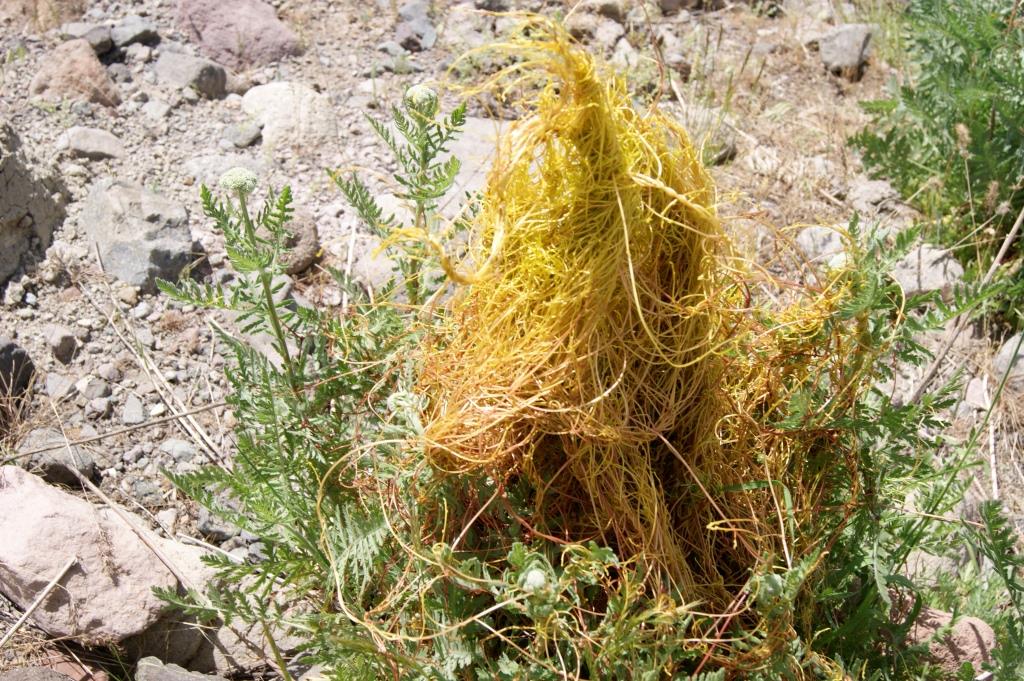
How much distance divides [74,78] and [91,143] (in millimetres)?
392

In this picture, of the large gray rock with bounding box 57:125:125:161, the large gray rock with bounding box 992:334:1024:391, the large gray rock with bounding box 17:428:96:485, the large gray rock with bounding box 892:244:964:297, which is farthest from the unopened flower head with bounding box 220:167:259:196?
the large gray rock with bounding box 992:334:1024:391

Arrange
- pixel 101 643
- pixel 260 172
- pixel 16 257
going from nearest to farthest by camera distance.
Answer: pixel 101 643 → pixel 16 257 → pixel 260 172

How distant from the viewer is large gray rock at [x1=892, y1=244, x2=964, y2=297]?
384cm

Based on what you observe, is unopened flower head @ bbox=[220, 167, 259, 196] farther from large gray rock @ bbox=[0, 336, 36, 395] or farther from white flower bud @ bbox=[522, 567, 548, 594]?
large gray rock @ bbox=[0, 336, 36, 395]

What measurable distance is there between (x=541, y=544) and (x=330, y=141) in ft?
8.53

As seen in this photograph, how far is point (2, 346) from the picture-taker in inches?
122

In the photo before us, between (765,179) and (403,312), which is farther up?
(403,312)

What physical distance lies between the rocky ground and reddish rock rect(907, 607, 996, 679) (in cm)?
96

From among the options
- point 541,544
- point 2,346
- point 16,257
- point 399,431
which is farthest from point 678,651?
point 16,257

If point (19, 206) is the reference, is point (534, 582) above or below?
above

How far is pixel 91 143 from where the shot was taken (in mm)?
3881

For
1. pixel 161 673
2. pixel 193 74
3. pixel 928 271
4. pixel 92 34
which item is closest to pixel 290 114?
pixel 193 74

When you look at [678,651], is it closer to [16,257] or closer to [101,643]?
[101,643]

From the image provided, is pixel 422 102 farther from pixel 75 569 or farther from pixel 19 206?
pixel 19 206
